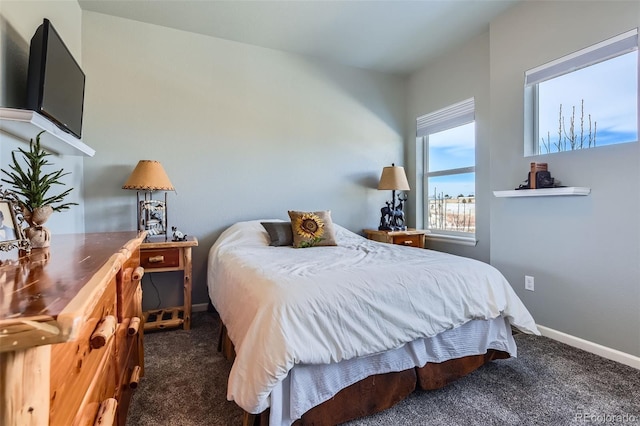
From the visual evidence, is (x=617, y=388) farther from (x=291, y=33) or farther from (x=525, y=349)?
(x=291, y=33)

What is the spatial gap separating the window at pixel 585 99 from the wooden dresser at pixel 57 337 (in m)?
2.83


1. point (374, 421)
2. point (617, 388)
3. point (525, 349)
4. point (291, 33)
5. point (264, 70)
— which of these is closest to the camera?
point (374, 421)

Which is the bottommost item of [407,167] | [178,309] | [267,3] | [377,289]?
[178,309]

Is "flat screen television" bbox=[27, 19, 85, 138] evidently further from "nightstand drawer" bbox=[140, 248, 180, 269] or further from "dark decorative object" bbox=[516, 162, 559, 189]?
"dark decorative object" bbox=[516, 162, 559, 189]

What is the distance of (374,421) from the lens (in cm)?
144

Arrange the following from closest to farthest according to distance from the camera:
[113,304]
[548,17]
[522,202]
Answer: [113,304], [548,17], [522,202]

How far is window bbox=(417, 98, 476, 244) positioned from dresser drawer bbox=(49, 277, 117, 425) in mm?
3189

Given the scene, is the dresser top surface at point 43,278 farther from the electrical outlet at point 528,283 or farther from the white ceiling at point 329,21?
the electrical outlet at point 528,283

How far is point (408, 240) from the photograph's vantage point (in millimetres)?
3439

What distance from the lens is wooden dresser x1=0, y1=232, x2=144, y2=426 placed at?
1.40 feet

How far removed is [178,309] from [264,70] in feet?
8.05

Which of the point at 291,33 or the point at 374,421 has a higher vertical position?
the point at 291,33

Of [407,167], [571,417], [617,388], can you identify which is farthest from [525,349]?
[407,167]

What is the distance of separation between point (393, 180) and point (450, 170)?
668 mm
